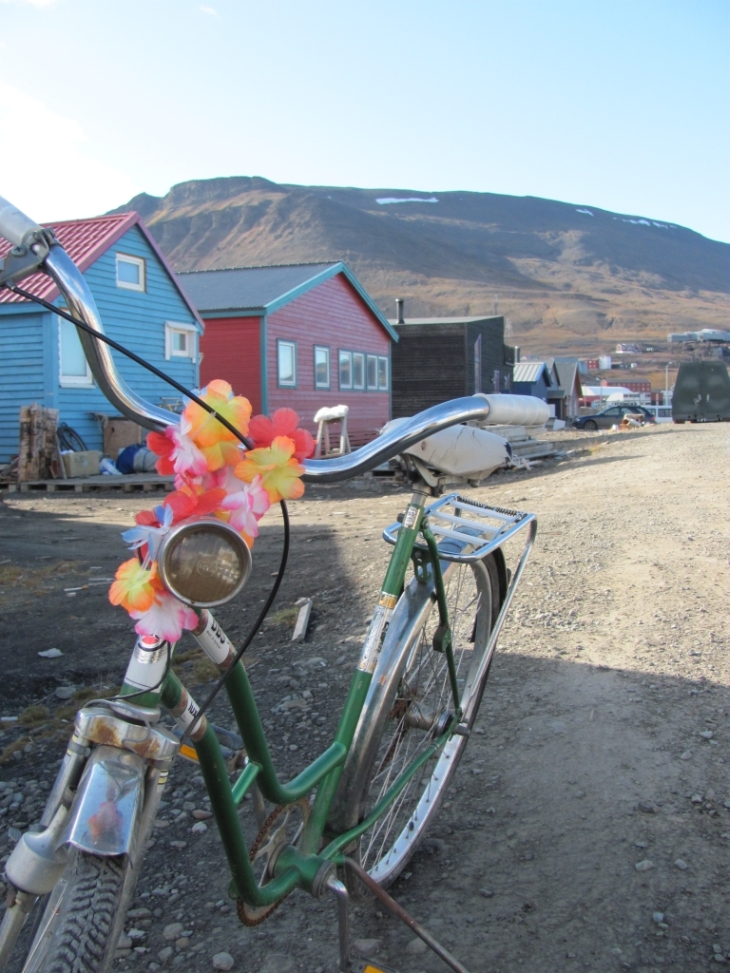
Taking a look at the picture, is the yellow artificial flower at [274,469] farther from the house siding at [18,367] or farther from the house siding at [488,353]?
the house siding at [488,353]

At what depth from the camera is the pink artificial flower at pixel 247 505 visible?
1419 millimetres

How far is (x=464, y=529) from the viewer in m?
2.80

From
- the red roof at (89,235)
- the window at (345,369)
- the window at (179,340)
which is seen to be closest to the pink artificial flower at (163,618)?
the red roof at (89,235)

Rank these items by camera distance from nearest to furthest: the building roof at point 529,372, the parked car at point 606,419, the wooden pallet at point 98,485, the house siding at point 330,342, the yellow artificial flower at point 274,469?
1. the yellow artificial flower at point 274,469
2. the wooden pallet at point 98,485
3. the house siding at point 330,342
4. the parked car at point 606,419
5. the building roof at point 529,372

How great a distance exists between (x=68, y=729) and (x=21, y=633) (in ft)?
6.01

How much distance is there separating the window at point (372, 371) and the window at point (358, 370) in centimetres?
54

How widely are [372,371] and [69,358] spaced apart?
12687mm

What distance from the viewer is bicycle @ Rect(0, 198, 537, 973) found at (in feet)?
4.21

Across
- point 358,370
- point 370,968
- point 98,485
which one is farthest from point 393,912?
point 358,370

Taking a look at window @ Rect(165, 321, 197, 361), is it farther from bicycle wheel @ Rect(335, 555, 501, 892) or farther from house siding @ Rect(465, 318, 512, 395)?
house siding @ Rect(465, 318, 512, 395)

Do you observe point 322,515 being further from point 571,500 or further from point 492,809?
point 492,809

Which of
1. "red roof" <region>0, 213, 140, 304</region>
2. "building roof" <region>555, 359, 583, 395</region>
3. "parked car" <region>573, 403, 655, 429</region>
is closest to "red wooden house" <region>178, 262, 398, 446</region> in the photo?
"red roof" <region>0, 213, 140, 304</region>

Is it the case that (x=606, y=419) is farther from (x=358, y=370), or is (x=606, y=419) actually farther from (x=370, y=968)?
(x=370, y=968)

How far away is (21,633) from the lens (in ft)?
17.4
